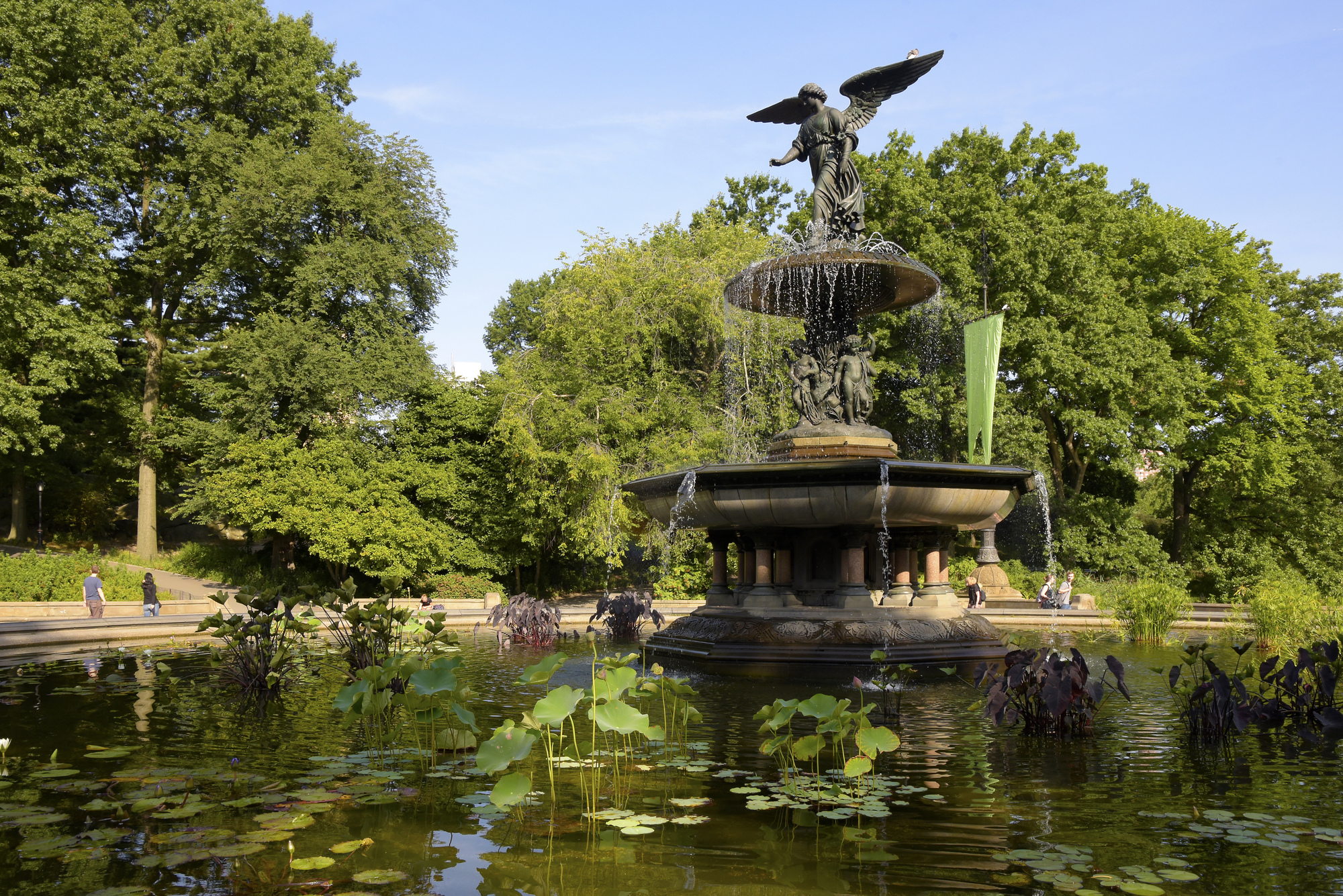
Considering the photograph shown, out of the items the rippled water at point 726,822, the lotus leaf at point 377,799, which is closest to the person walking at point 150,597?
the rippled water at point 726,822

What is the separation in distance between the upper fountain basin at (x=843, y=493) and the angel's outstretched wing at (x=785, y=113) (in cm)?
590

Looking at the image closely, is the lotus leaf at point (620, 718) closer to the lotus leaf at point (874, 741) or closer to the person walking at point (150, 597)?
the lotus leaf at point (874, 741)

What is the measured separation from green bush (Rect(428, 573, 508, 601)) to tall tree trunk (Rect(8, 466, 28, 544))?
15.5 m

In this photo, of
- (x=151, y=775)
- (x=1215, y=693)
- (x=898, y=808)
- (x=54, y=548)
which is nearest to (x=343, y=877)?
(x=151, y=775)

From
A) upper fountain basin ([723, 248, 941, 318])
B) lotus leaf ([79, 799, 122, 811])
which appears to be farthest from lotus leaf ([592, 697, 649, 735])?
upper fountain basin ([723, 248, 941, 318])

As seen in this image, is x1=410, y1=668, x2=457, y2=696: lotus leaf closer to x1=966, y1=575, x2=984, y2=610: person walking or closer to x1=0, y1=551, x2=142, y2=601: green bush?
x1=966, y1=575, x2=984, y2=610: person walking

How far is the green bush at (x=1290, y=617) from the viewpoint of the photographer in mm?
10492

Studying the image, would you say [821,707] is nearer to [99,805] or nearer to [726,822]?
[726,822]

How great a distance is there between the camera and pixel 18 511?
103ft

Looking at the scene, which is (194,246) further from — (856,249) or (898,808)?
(898,808)

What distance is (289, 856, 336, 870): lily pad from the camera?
11.1ft

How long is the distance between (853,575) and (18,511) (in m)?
32.4

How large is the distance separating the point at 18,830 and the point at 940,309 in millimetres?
27441

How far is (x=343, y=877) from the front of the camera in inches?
131
